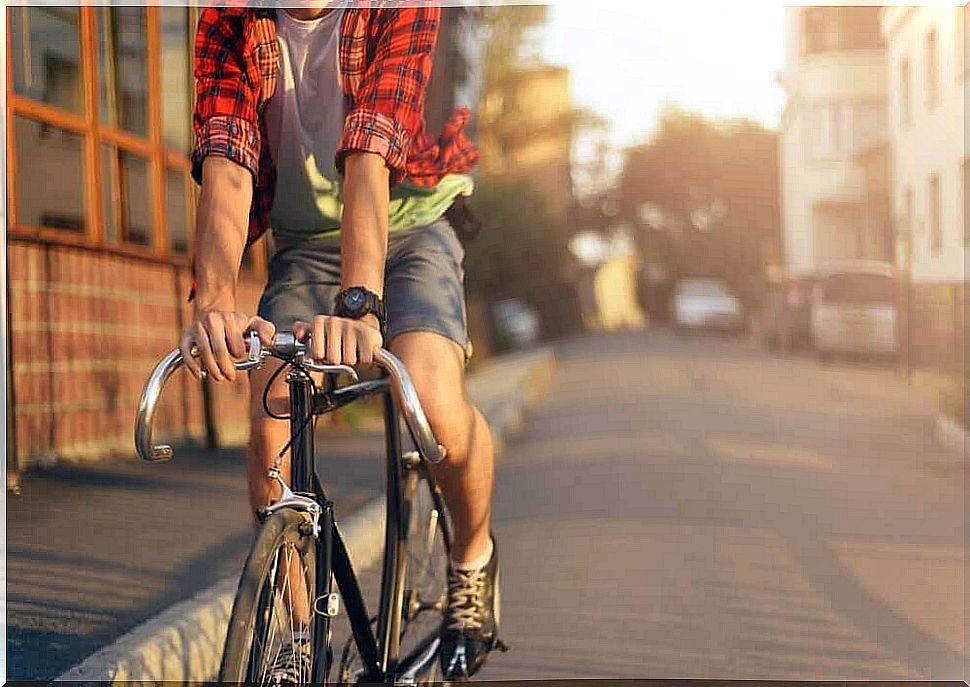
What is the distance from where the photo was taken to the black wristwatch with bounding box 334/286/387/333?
2.59m

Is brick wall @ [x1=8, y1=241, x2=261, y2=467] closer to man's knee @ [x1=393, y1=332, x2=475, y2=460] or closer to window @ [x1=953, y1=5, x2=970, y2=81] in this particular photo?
man's knee @ [x1=393, y1=332, x2=475, y2=460]

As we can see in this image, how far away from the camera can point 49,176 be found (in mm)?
6859

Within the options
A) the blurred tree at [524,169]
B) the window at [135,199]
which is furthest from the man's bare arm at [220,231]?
the window at [135,199]

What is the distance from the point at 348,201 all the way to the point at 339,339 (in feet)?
1.63

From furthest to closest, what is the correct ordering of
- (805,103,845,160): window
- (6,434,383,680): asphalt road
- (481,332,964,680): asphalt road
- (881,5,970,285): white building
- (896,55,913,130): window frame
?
(805,103,845,160): window < (896,55,913,130): window frame < (881,5,970,285): white building < (481,332,964,680): asphalt road < (6,434,383,680): asphalt road

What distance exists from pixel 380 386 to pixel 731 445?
15.7 ft

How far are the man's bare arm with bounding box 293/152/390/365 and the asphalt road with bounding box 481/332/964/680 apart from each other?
184cm

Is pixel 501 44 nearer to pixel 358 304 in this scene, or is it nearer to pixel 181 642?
pixel 181 642

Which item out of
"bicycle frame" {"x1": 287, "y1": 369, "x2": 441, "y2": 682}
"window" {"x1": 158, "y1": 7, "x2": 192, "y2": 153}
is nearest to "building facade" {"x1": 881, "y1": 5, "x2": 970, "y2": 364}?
"bicycle frame" {"x1": 287, "y1": 369, "x2": 441, "y2": 682}

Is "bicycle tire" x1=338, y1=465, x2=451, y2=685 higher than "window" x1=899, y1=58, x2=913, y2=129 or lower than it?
lower

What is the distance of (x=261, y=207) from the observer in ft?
10.3

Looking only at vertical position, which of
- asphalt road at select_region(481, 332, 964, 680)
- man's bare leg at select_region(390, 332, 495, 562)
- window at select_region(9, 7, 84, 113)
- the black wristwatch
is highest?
window at select_region(9, 7, 84, 113)

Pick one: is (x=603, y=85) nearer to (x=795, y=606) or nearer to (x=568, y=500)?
(x=795, y=606)

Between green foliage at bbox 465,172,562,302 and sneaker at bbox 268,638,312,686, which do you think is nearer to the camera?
sneaker at bbox 268,638,312,686
